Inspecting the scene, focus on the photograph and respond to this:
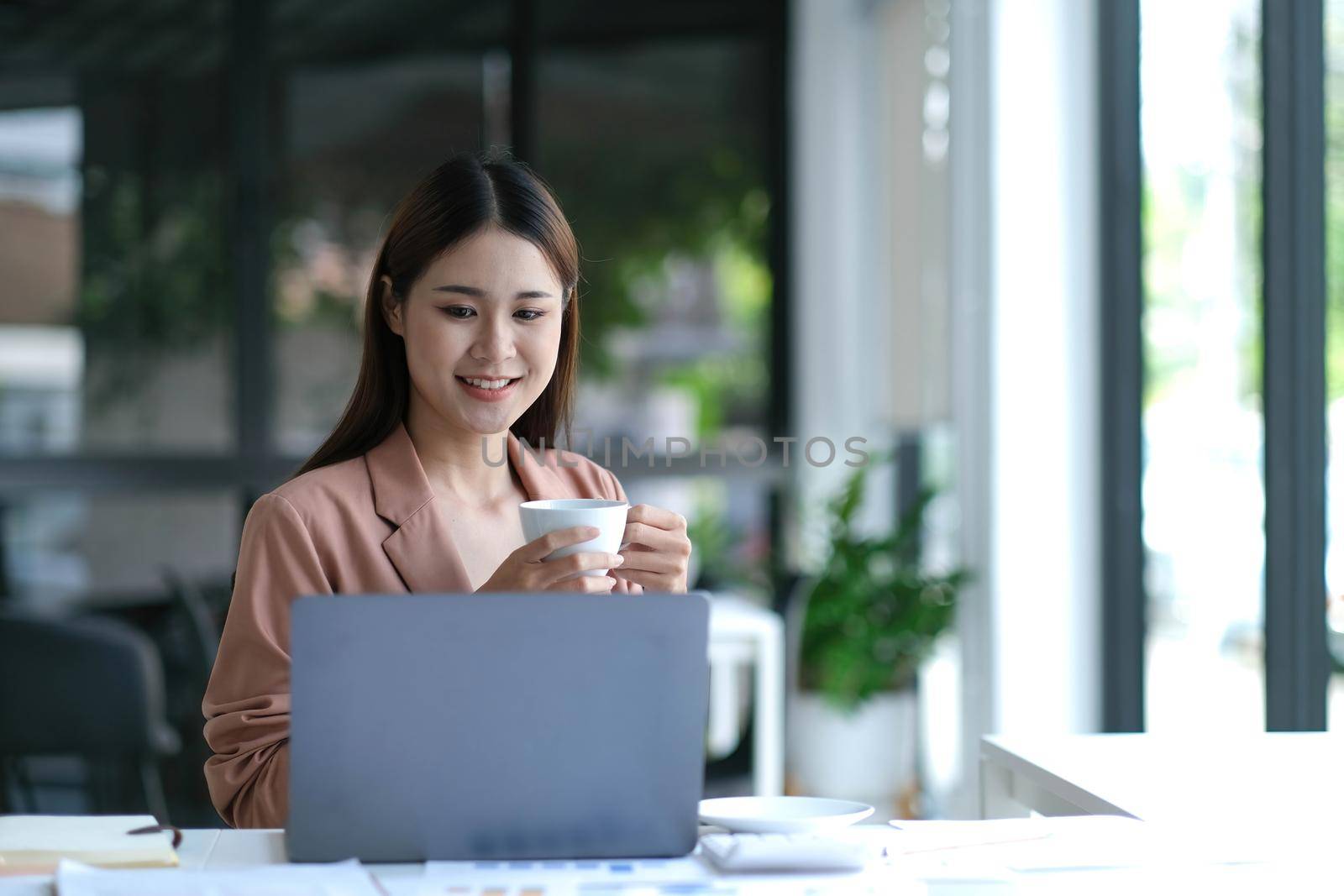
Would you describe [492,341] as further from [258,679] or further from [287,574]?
[258,679]

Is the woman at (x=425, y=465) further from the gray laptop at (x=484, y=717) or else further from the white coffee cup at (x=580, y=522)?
the gray laptop at (x=484, y=717)

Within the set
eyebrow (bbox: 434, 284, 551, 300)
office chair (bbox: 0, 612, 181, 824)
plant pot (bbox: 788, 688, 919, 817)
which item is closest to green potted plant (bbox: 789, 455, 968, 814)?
plant pot (bbox: 788, 688, 919, 817)

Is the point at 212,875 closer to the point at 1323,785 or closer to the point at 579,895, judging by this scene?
the point at 579,895

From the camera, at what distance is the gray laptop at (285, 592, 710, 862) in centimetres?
106

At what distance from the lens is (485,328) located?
5.10ft

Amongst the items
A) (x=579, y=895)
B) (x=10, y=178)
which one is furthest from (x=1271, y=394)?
(x=10, y=178)

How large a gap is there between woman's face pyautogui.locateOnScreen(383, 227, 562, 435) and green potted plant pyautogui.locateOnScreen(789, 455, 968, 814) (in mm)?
2330

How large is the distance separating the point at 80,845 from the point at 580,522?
50 cm

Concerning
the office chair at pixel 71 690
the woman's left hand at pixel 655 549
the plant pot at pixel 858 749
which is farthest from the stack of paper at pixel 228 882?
the plant pot at pixel 858 749

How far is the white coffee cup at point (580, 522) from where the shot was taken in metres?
1.23

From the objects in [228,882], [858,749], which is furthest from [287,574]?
[858,749]

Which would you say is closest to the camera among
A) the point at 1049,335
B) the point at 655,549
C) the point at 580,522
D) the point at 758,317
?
the point at 580,522

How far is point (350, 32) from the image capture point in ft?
15.9

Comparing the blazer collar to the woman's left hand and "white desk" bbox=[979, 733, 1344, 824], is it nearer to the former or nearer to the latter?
the woman's left hand
